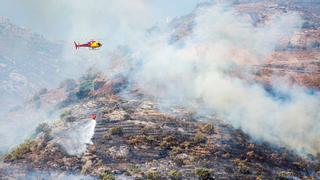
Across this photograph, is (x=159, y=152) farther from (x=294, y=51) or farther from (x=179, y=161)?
(x=294, y=51)

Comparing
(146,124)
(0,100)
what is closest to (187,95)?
(146,124)

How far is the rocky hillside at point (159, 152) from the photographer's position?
56844 millimetres

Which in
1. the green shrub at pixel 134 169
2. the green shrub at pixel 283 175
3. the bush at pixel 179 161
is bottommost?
the green shrub at pixel 283 175

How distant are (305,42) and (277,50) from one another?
6.88 meters

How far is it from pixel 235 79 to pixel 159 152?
27.8 metres

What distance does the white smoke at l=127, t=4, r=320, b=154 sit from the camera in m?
69.5

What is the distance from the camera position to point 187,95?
275ft

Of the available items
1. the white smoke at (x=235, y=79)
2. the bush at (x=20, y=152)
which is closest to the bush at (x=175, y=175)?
the white smoke at (x=235, y=79)

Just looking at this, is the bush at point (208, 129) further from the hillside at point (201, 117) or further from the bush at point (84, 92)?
the bush at point (84, 92)

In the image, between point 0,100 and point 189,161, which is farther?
point 0,100

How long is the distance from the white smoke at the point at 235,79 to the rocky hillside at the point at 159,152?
3.50 m

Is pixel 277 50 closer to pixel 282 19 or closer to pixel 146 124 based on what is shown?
pixel 282 19

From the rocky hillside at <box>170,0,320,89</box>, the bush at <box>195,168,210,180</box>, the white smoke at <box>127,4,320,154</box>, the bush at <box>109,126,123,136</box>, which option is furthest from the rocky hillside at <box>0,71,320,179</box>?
the rocky hillside at <box>170,0,320,89</box>

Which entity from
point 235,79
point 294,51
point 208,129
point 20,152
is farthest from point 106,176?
point 294,51
